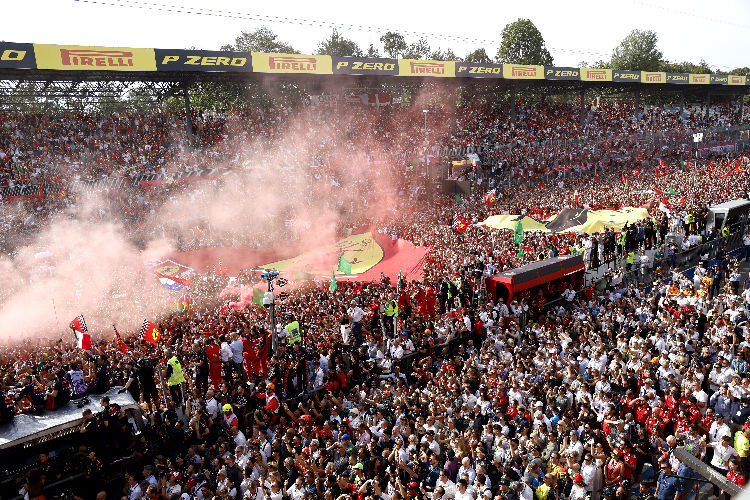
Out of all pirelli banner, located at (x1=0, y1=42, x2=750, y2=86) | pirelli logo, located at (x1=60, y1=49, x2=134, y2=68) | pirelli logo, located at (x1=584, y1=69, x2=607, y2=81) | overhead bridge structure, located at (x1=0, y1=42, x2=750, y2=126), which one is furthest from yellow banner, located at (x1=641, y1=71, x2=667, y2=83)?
pirelli logo, located at (x1=60, y1=49, x2=134, y2=68)

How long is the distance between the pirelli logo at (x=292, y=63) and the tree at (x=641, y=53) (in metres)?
56.2

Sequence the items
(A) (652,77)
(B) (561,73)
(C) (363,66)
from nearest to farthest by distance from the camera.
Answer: (C) (363,66), (B) (561,73), (A) (652,77)

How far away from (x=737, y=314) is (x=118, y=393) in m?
11.3

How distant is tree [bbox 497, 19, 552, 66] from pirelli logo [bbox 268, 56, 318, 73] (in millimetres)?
34723

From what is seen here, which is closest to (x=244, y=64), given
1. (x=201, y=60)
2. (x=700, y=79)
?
(x=201, y=60)

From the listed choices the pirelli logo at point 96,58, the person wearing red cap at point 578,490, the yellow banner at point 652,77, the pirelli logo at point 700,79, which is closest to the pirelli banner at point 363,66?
the pirelli logo at point 96,58

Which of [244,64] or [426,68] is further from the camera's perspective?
[426,68]

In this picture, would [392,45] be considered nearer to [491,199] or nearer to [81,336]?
[491,199]

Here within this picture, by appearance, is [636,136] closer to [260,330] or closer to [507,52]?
[507,52]

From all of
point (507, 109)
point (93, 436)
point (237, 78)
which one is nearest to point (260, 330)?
point (93, 436)

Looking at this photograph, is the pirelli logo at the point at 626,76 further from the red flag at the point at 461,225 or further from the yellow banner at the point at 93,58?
the yellow banner at the point at 93,58

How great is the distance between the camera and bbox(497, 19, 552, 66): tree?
184 ft

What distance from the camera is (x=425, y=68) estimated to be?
31094 millimetres

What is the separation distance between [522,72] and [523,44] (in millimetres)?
24910
